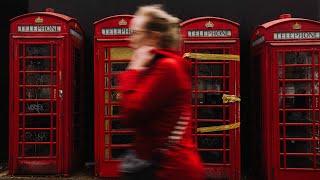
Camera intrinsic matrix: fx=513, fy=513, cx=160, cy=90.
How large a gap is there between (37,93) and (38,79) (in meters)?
0.20

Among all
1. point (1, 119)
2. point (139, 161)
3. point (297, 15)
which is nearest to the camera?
point (139, 161)

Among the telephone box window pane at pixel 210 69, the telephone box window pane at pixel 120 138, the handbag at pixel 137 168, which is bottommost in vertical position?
the telephone box window pane at pixel 120 138

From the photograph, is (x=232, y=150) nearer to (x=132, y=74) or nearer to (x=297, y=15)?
(x=297, y=15)

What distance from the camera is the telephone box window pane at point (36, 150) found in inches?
290

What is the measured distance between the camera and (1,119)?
923 centimetres

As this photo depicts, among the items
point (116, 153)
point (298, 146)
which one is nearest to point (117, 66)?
point (116, 153)

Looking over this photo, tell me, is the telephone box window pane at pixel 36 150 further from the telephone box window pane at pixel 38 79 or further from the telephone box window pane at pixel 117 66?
the telephone box window pane at pixel 117 66

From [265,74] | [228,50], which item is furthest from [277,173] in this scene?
[228,50]

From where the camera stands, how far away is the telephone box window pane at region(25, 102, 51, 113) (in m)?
7.38

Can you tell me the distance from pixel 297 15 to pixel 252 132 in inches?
83.0

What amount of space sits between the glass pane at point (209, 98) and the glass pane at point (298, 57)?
42.4 inches

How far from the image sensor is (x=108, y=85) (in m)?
7.27

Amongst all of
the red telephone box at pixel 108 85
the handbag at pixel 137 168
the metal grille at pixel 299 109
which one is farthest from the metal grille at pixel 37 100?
the handbag at pixel 137 168

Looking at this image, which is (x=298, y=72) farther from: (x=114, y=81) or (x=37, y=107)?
(x=37, y=107)
